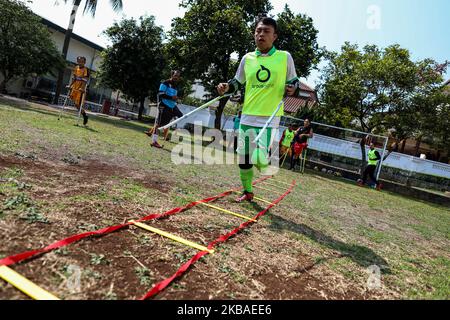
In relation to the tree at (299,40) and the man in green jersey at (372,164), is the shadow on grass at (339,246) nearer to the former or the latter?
the man in green jersey at (372,164)

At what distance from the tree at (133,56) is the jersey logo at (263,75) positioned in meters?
20.6

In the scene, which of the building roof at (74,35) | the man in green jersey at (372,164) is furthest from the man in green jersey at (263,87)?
the building roof at (74,35)

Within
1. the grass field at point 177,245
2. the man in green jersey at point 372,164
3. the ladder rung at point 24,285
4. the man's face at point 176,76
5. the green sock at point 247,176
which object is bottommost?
the ladder rung at point 24,285

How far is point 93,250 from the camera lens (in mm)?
2316

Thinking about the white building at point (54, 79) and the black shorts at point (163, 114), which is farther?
the white building at point (54, 79)

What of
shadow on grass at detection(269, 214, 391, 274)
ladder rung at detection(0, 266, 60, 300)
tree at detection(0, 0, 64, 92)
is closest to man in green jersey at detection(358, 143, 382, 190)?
shadow on grass at detection(269, 214, 391, 274)

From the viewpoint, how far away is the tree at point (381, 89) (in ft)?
53.3

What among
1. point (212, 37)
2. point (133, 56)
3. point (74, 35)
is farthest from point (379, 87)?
point (74, 35)

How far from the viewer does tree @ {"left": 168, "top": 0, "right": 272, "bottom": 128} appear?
55.8 feet

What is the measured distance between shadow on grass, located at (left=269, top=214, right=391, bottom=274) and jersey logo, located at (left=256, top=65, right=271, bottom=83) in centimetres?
194

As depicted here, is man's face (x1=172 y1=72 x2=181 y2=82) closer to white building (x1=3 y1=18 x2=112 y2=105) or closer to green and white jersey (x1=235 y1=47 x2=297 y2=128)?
green and white jersey (x1=235 y1=47 x2=297 y2=128)

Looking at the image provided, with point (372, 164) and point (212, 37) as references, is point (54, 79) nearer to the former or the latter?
point (212, 37)
